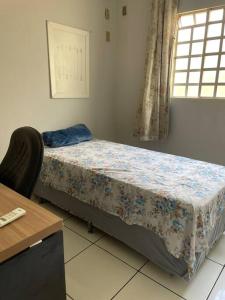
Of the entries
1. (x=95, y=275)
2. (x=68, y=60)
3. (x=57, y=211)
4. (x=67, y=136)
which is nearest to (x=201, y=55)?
(x=68, y=60)

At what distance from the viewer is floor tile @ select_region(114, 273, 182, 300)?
4.48 ft

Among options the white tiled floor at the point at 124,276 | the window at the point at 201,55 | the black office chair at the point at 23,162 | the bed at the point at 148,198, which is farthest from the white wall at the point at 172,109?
the black office chair at the point at 23,162

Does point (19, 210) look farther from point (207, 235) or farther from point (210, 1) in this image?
point (210, 1)

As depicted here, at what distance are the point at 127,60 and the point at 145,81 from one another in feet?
2.01

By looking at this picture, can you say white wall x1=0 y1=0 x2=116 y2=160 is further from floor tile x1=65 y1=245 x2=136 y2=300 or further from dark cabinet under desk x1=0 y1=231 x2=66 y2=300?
dark cabinet under desk x1=0 y1=231 x2=66 y2=300

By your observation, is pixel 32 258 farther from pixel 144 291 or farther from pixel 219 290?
pixel 219 290

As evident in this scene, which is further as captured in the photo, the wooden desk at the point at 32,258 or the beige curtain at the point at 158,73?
the beige curtain at the point at 158,73

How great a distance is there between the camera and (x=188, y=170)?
73.2 inches

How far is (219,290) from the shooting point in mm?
1402

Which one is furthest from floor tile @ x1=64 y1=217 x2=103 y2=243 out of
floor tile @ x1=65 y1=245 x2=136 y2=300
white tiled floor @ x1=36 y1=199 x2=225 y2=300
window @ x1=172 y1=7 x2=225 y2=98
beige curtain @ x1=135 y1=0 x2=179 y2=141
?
window @ x1=172 y1=7 x2=225 y2=98

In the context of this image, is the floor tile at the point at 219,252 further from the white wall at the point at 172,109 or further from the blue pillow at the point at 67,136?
the blue pillow at the point at 67,136

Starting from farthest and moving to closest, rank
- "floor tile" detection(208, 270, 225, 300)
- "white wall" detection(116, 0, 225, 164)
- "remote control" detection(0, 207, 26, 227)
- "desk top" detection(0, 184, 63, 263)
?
"white wall" detection(116, 0, 225, 164)
"floor tile" detection(208, 270, 225, 300)
"remote control" detection(0, 207, 26, 227)
"desk top" detection(0, 184, 63, 263)

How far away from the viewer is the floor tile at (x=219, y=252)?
5.47 ft

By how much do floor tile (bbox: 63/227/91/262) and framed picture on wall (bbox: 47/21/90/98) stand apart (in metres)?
1.61
